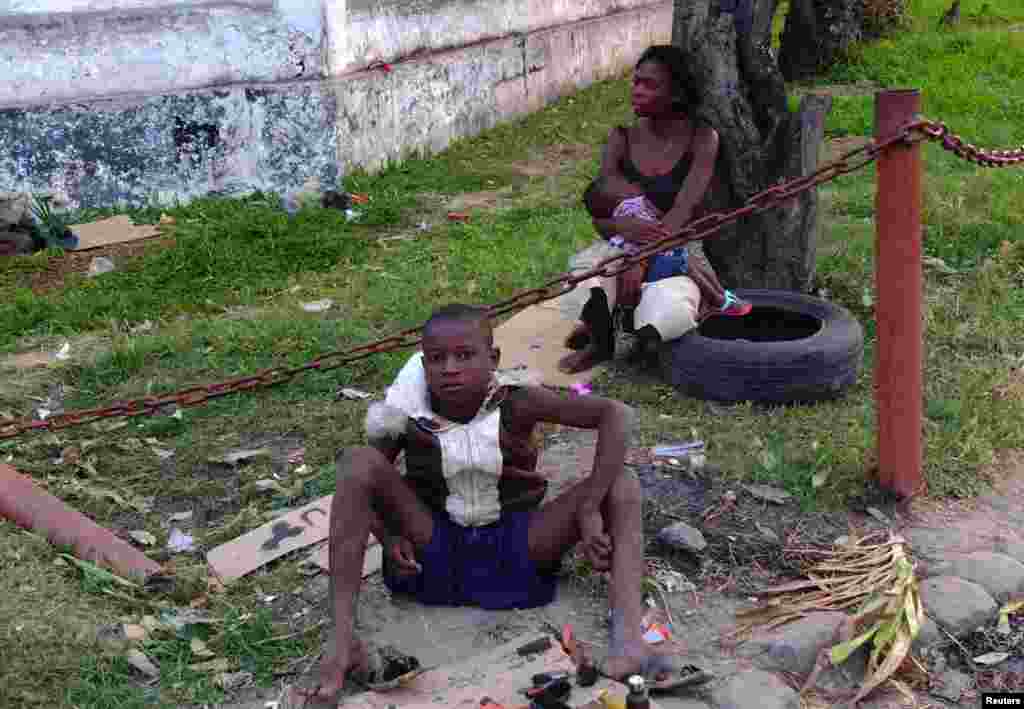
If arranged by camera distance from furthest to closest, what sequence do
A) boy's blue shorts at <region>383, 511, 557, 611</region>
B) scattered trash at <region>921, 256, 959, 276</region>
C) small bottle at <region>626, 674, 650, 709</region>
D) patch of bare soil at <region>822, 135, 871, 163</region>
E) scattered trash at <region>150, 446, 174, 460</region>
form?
1. patch of bare soil at <region>822, 135, 871, 163</region>
2. scattered trash at <region>921, 256, 959, 276</region>
3. scattered trash at <region>150, 446, 174, 460</region>
4. boy's blue shorts at <region>383, 511, 557, 611</region>
5. small bottle at <region>626, 674, 650, 709</region>

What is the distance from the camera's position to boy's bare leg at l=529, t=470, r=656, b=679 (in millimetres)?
3293

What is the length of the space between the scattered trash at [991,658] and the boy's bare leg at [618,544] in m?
0.98

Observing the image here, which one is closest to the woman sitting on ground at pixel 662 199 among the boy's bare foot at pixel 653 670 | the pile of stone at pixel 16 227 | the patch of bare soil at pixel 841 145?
the boy's bare foot at pixel 653 670

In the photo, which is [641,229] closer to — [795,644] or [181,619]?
[795,644]

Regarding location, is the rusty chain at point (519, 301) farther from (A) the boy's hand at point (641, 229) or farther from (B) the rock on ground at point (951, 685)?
(B) the rock on ground at point (951, 685)

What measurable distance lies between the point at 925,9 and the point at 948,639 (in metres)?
15.2

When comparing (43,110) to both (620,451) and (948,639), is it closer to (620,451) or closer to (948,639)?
(620,451)

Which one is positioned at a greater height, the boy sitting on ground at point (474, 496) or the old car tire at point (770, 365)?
the boy sitting on ground at point (474, 496)

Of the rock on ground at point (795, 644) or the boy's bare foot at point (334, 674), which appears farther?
the rock on ground at point (795, 644)

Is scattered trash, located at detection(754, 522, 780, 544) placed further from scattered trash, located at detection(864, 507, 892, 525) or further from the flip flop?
the flip flop

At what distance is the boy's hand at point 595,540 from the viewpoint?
3.36 m

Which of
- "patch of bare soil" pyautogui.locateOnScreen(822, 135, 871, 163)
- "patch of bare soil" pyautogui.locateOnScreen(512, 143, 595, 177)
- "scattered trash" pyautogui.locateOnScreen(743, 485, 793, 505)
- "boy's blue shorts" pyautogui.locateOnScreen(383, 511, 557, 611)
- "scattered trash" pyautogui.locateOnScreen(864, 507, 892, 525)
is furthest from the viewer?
"patch of bare soil" pyautogui.locateOnScreen(512, 143, 595, 177)

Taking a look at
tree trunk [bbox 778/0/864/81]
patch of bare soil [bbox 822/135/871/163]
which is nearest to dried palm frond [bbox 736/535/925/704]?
patch of bare soil [bbox 822/135/871/163]

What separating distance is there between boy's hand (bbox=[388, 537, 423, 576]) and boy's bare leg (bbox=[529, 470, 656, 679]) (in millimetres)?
339
